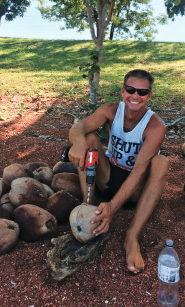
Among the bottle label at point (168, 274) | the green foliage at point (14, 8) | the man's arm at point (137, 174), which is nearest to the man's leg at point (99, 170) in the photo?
the man's arm at point (137, 174)

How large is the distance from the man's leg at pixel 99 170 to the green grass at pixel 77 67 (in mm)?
2339

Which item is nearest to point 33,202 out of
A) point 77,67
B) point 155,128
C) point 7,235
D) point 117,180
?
point 7,235

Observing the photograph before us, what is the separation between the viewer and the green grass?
748 cm

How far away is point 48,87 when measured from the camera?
796 centimetres

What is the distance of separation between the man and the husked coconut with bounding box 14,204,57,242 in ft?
1.50

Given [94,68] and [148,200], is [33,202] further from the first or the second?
[94,68]

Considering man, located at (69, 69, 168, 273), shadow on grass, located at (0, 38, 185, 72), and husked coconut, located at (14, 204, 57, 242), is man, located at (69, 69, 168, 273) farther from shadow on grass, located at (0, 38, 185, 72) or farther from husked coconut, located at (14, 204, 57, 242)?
shadow on grass, located at (0, 38, 185, 72)

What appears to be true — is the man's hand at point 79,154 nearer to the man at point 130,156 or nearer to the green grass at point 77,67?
the man at point 130,156

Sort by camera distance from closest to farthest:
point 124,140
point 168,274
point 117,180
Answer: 1. point 168,274
2. point 124,140
3. point 117,180

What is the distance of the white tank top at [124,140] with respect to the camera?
8.32 ft

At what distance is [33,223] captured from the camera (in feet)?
7.40

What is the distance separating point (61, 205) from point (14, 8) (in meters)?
24.1

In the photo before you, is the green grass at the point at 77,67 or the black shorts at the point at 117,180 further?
the green grass at the point at 77,67

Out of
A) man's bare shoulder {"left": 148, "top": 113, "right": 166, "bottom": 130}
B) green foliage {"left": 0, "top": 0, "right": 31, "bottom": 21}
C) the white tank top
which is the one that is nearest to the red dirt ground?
the white tank top
